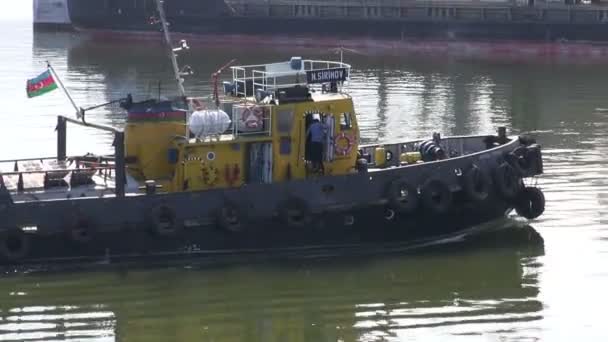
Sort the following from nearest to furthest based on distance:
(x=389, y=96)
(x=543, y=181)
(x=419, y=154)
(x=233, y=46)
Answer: (x=419, y=154) < (x=543, y=181) < (x=389, y=96) < (x=233, y=46)

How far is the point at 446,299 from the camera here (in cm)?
1728

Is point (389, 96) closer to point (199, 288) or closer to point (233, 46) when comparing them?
point (233, 46)

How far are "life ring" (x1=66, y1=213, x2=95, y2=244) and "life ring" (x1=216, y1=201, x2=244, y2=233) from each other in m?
1.71

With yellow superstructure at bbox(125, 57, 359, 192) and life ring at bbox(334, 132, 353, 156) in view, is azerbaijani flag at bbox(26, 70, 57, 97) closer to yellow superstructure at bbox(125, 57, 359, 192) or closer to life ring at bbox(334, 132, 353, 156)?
yellow superstructure at bbox(125, 57, 359, 192)

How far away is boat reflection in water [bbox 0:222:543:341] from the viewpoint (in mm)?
15945

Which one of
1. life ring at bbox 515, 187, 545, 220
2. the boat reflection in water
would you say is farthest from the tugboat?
life ring at bbox 515, 187, 545, 220

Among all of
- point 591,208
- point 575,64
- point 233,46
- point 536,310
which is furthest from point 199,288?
point 233,46

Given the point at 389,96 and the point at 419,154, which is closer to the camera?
the point at 419,154

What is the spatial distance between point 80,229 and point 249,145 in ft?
8.68

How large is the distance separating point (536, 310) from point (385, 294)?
2.02 m

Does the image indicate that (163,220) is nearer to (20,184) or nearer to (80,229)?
(80,229)

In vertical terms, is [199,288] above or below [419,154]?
below

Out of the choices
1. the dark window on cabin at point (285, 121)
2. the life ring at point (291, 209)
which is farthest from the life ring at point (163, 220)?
the dark window on cabin at point (285, 121)

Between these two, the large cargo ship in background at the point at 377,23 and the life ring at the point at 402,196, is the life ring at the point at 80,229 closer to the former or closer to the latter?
the life ring at the point at 402,196
